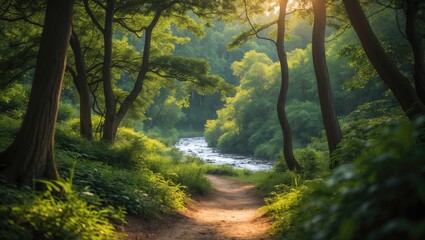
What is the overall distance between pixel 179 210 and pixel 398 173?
7339mm

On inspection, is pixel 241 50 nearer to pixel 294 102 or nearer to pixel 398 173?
pixel 294 102

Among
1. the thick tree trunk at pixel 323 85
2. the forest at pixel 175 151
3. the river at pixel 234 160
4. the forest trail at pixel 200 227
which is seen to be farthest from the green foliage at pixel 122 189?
the river at pixel 234 160

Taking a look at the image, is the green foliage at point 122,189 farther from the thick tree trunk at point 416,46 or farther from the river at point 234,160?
the river at point 234,160

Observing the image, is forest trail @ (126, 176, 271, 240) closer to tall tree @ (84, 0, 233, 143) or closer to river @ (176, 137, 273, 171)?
tall tree @ (84, 0, 233, 143)

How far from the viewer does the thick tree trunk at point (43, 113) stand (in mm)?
5414

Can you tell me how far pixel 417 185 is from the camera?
6.12 ft

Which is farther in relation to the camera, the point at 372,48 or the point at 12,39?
the point at 12,39

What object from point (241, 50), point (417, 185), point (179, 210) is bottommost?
point (179, 210)

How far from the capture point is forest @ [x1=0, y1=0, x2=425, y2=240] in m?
2.52

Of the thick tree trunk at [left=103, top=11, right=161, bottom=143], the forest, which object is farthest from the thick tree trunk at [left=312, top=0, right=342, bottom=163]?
the thick tree trunk at [left=103, top=11, right=161, bottom=143]

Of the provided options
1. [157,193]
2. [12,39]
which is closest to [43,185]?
[157,193]

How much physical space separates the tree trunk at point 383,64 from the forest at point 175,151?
22mm

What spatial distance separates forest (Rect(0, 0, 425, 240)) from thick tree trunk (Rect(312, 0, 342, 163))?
0.10 ft

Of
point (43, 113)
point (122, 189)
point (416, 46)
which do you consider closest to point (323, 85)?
point (416, 46)
